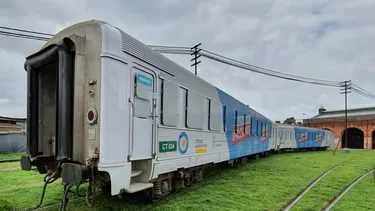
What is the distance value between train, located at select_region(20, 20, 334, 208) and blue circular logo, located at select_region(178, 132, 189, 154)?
0.02 metres

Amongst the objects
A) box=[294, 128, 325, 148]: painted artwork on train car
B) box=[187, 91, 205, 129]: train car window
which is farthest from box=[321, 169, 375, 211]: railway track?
box=[294, 128, 325, 148]: painted artwork on train car

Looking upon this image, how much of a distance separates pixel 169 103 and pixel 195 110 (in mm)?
1462

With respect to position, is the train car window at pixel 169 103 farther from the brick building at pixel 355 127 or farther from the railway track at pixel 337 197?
the brick building at pixel 355 127

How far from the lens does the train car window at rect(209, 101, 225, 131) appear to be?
9023 millimetres

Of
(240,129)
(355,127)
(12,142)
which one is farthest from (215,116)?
(355,127)

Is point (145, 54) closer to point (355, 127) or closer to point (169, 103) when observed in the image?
point (169, 103)

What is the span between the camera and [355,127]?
45031 millimetres

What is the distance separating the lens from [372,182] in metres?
10.1

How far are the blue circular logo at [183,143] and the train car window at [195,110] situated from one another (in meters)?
0.34

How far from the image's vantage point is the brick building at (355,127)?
43.0 meters

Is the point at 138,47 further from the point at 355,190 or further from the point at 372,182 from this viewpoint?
the point at 372,182

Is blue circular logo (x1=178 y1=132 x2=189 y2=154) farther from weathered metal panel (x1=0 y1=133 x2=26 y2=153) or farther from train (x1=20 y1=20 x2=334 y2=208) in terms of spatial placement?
weathered metal panel (x1=0 y1=133 x2=26 y2=153)

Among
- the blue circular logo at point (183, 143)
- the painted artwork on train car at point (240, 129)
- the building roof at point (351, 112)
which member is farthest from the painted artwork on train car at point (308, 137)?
the blue circular logo at point (183, 143)

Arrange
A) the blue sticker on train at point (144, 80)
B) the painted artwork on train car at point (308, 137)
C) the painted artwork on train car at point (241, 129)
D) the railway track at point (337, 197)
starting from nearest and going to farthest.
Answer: the blue sticker on train at point (144, 80), the railway track at point (337, 197), the painted artwork on train car at point (241, 129), the painted artwork on train car at point (308, 137)
